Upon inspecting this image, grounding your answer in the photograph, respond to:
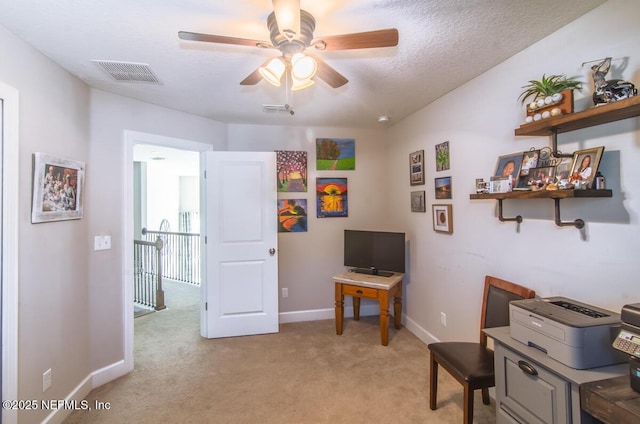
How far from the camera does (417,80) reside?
7.70 feet

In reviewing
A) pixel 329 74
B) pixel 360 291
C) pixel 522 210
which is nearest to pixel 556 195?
pixel 522 210

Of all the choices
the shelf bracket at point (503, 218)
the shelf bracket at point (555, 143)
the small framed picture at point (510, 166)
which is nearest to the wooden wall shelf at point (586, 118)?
the shelf bracket at point (555, 143)

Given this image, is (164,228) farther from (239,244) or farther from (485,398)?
(485,398)

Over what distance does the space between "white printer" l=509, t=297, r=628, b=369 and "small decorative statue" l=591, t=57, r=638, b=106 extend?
95 cm

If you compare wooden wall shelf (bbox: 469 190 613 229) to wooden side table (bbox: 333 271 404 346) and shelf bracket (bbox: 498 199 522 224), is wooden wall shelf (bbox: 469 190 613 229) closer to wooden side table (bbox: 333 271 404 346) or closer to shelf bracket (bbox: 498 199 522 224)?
shelf bracket (bbox: 498 199 522 224)

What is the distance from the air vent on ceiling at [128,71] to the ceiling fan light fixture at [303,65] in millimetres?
1287

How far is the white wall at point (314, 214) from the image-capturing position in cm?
363

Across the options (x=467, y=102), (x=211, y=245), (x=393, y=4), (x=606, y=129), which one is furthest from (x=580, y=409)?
(x=211, y=245)

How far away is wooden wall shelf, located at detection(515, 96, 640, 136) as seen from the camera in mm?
1217

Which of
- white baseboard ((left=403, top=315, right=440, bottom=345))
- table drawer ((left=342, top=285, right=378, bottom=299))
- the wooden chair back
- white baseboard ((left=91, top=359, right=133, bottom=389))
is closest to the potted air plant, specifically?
the wooden chair back

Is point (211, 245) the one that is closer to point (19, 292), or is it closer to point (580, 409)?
point (19, 292)

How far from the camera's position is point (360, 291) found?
124 inches

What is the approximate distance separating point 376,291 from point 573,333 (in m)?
1.94

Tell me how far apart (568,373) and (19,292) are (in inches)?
108
